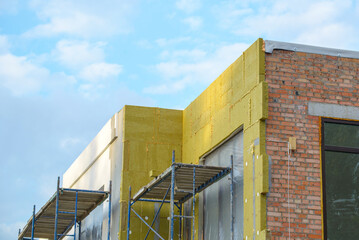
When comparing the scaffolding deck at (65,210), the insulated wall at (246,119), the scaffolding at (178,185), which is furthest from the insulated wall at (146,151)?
the insulated wall at (246,119)

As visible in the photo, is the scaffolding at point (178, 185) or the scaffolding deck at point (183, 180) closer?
the scaffolding at point (178, 185)

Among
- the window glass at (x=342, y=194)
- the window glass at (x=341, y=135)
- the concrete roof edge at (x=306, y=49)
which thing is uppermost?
the concrete roof edge at (x=306, y=49)

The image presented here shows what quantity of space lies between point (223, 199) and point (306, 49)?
13.7 feet

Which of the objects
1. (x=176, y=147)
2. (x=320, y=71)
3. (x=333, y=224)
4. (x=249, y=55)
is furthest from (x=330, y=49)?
(x=176, y=147)

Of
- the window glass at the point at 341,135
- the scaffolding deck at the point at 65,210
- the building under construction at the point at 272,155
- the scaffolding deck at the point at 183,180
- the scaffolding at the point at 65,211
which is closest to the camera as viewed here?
the building under construction at the point at 272,155

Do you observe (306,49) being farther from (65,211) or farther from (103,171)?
(65,211)

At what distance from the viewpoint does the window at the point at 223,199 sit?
1645 centimetres

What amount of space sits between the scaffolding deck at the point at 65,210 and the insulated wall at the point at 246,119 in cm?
360

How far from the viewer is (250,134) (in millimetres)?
15742

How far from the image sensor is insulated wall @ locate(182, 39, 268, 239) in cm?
1499

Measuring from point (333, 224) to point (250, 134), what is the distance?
2.60 meters

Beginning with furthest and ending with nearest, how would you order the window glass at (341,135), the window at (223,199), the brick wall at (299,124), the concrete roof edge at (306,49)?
the window at (223,199)
the concrete roof edge at (306,49)
the window glass at (341,135)
the brick wall at (299,124)

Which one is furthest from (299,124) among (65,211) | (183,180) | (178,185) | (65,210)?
(65,211)

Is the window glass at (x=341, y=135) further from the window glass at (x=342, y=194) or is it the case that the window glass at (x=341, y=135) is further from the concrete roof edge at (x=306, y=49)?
the concrete roof edge at (x=306, y=49)
